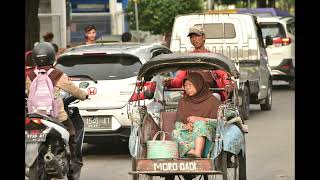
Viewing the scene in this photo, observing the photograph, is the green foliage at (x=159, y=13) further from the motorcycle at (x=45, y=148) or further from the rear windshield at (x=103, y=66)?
the motorcycle at (x=45, y=148)

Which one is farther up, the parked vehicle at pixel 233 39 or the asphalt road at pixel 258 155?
the parked vehicle at pixel 233 39

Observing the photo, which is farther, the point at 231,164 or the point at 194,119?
the point at 231,164

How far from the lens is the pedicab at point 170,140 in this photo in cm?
859

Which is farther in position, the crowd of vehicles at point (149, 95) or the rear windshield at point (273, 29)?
the rear windshield at point (273, 29)

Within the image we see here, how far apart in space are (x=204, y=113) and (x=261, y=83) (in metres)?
9.97

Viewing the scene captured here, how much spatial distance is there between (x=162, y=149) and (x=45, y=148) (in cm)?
116

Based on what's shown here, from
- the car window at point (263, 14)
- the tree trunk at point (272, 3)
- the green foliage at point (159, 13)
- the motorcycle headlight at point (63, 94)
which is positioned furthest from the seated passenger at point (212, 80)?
the tree trunk at point (272, 3)

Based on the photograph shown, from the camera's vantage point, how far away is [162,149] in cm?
881

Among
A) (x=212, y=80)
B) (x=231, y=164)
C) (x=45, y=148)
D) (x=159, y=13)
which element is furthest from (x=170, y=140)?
(x=159, y=13)

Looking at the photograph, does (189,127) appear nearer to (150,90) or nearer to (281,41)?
(150,90)

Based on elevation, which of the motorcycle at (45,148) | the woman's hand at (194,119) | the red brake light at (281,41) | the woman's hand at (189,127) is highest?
the woman's hand at (194,119)

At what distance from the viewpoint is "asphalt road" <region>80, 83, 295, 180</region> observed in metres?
11.5

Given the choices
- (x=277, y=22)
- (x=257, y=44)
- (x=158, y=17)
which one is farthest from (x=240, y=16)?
(x=158, y=17)
